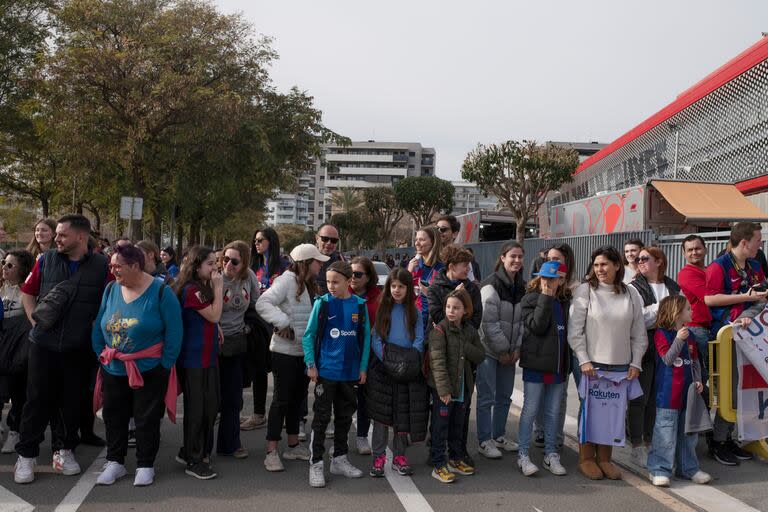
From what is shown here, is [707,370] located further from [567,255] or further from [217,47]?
[217,47]

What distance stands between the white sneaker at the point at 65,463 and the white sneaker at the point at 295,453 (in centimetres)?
155

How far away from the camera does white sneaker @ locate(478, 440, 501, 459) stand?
6062 mm

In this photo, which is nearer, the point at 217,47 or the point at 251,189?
the point at 217,47

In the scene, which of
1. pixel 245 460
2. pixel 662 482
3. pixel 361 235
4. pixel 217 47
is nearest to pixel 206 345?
pixel 245 460

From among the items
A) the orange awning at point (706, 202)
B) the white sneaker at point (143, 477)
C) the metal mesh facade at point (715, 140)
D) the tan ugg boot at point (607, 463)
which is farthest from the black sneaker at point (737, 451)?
the metal mesh facade at point (715, 140)

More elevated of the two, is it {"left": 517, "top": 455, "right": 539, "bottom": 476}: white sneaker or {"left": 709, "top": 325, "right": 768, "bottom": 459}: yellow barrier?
{"left": 709, "top": 325, "right": 768, "bottom": 459}: yellow barrier

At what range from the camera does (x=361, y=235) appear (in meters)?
76.8

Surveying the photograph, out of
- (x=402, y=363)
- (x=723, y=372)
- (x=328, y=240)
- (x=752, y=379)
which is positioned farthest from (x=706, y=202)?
(x=402, y=363)

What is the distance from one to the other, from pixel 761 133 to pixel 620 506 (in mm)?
23906

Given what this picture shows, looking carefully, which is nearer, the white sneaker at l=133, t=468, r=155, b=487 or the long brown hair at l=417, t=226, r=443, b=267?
the white sneaker at l=133, t=468, r=155, b=487

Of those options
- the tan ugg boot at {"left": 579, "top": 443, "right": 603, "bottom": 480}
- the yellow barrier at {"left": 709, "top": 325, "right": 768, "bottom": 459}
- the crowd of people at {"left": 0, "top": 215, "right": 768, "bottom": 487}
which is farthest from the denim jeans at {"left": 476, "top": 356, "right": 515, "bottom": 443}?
the yellow barrier at {"left": 709, "top": 325, "right": 768, "bottom": 459}

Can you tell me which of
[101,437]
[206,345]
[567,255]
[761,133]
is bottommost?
[101,437]

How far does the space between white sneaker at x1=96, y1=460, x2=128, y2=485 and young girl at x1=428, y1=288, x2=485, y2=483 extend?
227 cm

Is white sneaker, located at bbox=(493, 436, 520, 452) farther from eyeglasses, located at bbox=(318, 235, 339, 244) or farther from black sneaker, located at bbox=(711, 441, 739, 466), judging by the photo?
eyeglasses, located at bbox=(318, 235, 339, 244)
